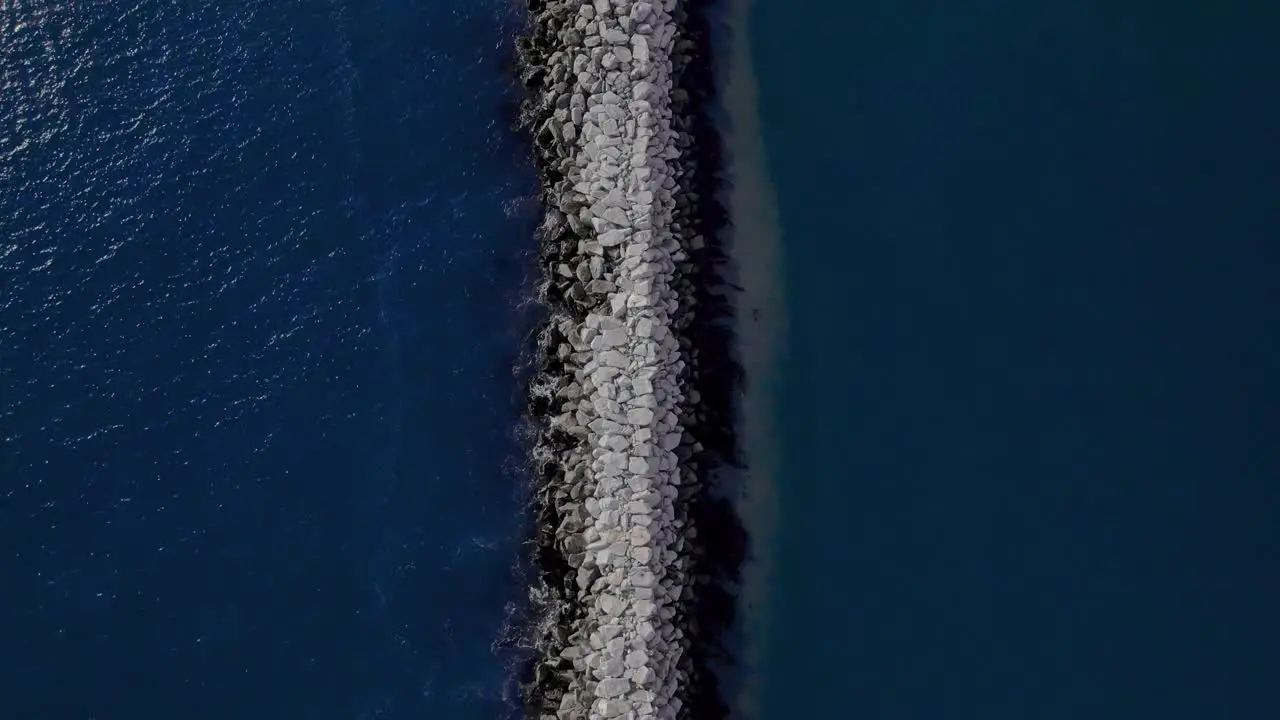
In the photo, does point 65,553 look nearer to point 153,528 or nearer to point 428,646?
point 153,528

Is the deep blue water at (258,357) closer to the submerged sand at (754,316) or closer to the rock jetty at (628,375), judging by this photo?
the rock jetty at (628,375)

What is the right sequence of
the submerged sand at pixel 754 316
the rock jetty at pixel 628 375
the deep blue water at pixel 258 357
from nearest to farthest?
1. the rock jetty at pixel 628 375
2. the deep blue water at pixel 258 357
3. the submerged sand at pixel 754 316

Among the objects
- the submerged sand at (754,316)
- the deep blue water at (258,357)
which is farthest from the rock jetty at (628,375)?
the deep blue water at (258,357)

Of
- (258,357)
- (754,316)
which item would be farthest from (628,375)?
(258,357)

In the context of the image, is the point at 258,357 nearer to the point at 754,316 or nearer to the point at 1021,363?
the point at 754,316

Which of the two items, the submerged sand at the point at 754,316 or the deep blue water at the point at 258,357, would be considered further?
the submerged sand at the point at 754,316

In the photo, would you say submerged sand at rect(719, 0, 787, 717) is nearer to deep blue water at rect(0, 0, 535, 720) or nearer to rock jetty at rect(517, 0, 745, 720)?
rock jetty at rect(517, 0, 745, 720)

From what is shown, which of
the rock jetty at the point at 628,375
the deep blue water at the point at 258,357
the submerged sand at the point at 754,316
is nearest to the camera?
the rock jetty at the point at 628,375
